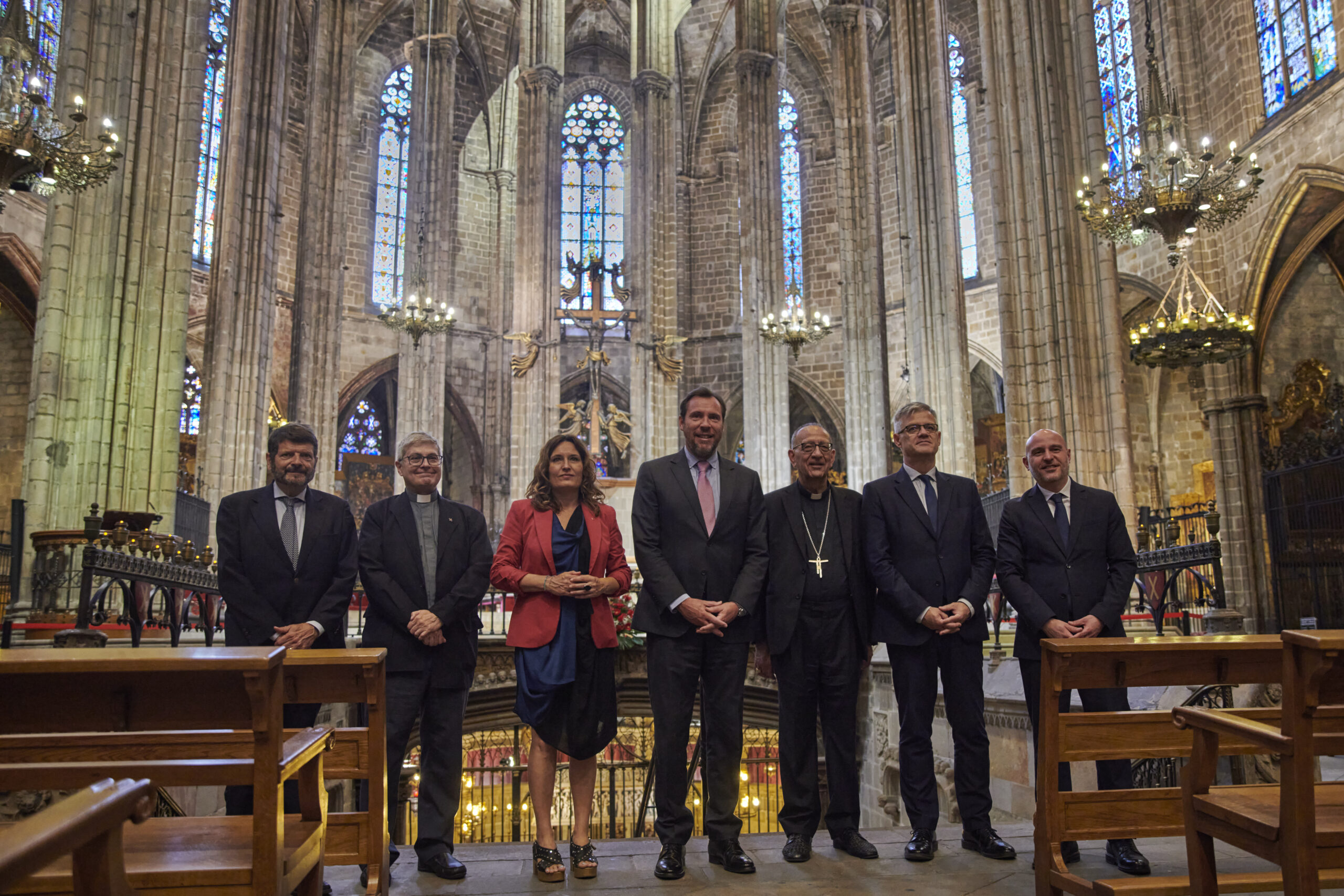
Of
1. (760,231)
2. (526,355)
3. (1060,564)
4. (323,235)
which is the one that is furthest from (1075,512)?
(323,235)

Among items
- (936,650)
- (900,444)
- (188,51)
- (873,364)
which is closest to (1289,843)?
(936,650)

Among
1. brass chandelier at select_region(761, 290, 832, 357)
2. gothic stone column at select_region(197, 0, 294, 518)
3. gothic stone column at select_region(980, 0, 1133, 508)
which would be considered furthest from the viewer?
brass chandelier at select_region(761, 290, 832, 357)

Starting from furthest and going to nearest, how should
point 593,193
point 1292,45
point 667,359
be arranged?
point 593,193, point 667,359, point 1292,45

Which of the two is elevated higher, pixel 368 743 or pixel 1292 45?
pixel 1292 45

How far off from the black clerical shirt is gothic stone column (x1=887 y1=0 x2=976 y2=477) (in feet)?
31.2

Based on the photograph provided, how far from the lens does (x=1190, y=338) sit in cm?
1091

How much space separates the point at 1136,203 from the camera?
9344 mm

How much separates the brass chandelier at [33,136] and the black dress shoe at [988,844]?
7.24 m

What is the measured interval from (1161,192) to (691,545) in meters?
7.97

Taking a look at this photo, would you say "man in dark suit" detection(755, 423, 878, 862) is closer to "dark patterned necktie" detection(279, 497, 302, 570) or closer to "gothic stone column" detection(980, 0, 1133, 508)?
"dark patterned necktie" detection(279, 497, 302, 570)

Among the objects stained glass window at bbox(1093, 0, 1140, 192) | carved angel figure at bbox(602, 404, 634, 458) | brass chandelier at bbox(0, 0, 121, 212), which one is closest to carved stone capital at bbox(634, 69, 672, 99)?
carved angel figure at bbox(602, 404, 634, 458)

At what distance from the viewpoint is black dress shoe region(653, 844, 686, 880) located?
10.9 ft

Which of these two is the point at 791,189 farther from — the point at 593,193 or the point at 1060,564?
the point at 1060,564

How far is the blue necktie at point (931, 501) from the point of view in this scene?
3932mm
